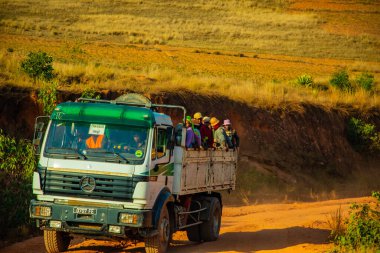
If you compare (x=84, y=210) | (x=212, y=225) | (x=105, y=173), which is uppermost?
(x=105, y=173)

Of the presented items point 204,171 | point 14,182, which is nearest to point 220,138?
point 204,171

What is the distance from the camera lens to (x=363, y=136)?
41562mm

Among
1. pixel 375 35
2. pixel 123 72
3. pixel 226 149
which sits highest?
pixel 375 35

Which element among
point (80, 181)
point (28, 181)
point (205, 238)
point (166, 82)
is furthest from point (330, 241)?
point (166, 82)

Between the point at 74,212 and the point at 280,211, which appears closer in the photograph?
the point at 74,212

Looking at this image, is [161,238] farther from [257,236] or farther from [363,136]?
[363,136]

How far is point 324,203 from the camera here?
31312 mm

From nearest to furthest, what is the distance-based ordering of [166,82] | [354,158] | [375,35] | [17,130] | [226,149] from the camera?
[226,149], [17,130], [166,82], [354,158], [375,35]

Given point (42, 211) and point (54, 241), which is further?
point (54, 241)

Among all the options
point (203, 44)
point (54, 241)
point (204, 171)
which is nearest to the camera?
point (54, 241)

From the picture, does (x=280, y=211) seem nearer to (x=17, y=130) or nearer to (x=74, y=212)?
(x=17, y=130)

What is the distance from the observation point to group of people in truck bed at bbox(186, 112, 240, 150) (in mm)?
18594

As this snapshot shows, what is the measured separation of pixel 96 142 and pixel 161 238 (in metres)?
2.20

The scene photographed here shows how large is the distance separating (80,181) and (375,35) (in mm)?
68121
